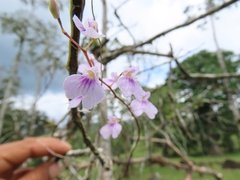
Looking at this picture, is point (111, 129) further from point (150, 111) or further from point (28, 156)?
point (28, 156)

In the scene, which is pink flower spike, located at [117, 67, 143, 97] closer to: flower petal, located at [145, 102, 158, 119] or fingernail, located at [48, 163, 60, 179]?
flower petal, located at [145, 102, 158, 119]

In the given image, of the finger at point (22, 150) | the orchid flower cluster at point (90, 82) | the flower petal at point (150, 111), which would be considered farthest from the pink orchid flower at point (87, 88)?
the finger at point (22, 150)

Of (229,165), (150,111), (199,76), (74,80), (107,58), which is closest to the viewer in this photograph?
(74,80)

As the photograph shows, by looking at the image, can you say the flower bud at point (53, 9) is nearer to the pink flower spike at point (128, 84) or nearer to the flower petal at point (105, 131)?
the pink flower spike at point (128, 84)

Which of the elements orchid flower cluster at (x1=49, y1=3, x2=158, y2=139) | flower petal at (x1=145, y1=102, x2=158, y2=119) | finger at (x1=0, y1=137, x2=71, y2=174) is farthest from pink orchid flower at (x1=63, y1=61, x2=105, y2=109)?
finger at (x1=0, y1=137, x2=71, y2=174)

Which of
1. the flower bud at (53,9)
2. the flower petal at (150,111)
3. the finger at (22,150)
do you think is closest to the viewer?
the flower bud at (53,9)

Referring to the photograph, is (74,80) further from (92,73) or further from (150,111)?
(150,111)

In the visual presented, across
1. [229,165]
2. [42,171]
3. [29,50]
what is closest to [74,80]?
[42,171]

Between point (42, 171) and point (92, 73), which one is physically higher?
point (92, 73)
